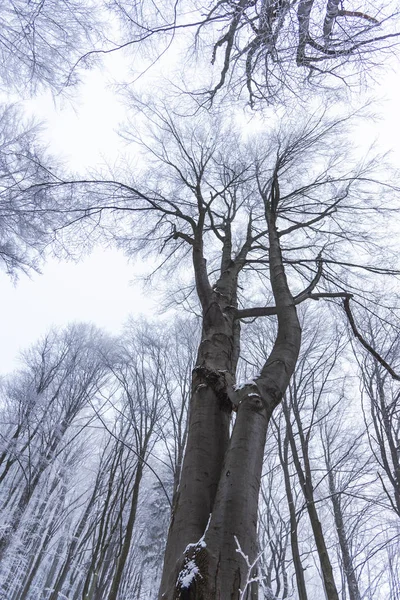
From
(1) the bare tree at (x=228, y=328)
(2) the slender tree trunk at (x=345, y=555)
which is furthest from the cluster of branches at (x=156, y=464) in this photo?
(1) the bare tree at (x=228, y=328)

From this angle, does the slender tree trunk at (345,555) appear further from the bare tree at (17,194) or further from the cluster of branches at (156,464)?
the bare tree at (17,194)

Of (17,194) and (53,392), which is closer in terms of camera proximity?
(17,194)

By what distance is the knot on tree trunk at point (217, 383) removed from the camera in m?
1.55

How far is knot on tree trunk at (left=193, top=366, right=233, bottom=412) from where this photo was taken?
5.10ft

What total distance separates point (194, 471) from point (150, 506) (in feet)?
50.2

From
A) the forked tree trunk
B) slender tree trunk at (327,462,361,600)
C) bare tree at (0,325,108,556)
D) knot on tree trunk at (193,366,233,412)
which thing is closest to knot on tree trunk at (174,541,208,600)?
the forked tree trunk

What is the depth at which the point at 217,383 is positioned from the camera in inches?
62.6

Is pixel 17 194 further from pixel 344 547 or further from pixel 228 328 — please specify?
pixel 344 547

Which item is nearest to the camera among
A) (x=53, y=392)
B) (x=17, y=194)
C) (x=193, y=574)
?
(x=193, y=574)

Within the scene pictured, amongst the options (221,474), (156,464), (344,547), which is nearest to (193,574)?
(221,474)

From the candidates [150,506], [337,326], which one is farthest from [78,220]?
[150,506]

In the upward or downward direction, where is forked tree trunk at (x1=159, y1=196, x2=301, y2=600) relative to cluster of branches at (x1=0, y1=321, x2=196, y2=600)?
downward

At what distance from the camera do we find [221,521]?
104cm

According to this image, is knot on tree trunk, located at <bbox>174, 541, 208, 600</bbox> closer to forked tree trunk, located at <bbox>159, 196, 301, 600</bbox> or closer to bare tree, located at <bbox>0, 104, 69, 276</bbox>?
forked tree trunk, located at <bbox>159, 196, 301, 600</bbox>
